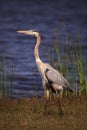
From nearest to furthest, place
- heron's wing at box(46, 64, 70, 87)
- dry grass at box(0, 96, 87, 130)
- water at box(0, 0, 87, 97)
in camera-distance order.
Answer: dry grass at box(0, 96, 87, 130)
heron's wing at box(46, 64, 70, 87)
water at box(0, 0, 87, 97)

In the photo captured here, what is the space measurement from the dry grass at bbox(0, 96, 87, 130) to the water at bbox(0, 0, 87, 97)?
4.31 feet

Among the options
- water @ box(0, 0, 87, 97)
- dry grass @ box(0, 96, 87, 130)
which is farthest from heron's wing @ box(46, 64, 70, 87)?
water @ box(0, 0, 87, 97)

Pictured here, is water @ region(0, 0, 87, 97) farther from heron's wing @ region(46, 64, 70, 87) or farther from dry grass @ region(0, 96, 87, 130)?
dry grass @ region(0, 96, 87, 130)

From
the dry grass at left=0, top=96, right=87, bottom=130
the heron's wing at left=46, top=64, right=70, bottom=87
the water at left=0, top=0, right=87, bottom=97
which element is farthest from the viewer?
the water at left=0, top=0, right=87, bottom=97

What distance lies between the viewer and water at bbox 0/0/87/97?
624 inches

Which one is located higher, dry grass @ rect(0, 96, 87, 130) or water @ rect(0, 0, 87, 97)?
dry grass @ rect(0, 96, 87, 130)

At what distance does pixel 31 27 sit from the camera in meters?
27.9

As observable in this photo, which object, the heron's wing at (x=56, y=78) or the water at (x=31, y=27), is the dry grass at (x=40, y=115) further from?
the water at (x=31, y=27)

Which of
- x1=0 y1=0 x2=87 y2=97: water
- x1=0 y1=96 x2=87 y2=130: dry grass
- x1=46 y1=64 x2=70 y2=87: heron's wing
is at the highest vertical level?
x1=46 y1=64 x2=70 y2=87: heron's wing

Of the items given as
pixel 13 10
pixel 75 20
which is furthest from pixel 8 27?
pixel 13 10

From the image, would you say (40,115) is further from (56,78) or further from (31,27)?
(31,27)

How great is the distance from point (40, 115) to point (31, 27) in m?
17.3

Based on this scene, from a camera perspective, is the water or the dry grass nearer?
the dry grass

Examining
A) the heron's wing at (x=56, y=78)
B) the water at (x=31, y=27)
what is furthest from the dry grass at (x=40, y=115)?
the water at (x=31, y=27)
